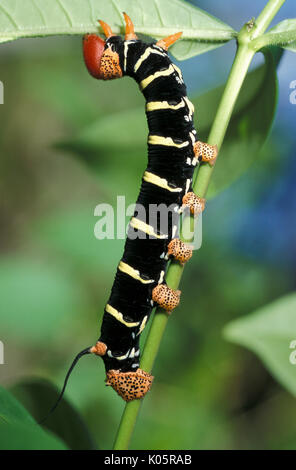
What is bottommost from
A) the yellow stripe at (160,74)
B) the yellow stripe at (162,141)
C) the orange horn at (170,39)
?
the yellow stripe at (162,141)

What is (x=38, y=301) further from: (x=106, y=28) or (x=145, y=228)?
(x=106, y=28)

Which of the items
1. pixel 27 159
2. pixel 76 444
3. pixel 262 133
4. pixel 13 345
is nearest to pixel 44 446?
pixel 76 444

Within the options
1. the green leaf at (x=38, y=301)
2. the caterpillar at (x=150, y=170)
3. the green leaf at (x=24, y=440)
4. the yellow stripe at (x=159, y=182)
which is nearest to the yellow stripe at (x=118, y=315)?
the caterpillar at (x=150, y=170)

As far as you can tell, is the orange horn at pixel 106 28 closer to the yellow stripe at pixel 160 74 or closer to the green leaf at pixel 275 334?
the yellow stripe at pixel 160 74

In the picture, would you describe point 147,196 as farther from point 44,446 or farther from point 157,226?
point 44,446

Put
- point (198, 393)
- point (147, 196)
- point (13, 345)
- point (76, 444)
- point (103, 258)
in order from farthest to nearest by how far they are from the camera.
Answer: point (13, 345) → point (103, 258) → point (198, 393) → point (147, 196) → point (76, 444)

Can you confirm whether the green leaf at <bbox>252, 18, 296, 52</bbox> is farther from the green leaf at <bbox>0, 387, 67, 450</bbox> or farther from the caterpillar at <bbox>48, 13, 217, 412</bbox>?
the green leaf at <bbox>0, 387, 67, 450</bbox>
